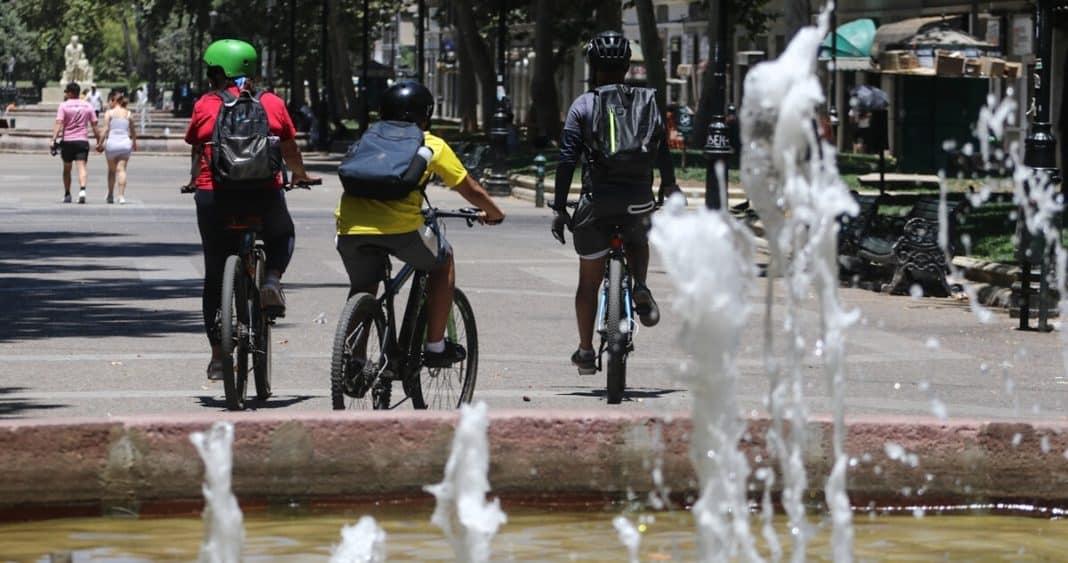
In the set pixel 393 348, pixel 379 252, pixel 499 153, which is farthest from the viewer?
pixel 499 153

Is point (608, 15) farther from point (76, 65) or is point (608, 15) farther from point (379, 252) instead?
point (379, 252)

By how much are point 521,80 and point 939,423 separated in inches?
3828

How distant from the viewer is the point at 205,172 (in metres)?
10.7

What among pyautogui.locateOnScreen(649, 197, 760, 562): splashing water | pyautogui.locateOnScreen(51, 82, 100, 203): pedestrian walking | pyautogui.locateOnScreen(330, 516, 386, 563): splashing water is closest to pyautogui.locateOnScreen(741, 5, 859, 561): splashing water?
pyautogui.locateOnScreen(649, 197, 760, 562): splashing water

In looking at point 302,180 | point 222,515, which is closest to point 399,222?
point 302,180

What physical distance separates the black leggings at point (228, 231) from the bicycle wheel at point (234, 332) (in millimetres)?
97

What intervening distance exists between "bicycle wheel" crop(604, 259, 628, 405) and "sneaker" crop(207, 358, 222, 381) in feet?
6.40

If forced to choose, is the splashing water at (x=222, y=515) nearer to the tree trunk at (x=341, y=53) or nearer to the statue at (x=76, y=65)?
the tree trunk at (x=341, y=53)

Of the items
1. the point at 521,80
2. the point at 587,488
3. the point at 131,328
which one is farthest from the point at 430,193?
the point at 521,80

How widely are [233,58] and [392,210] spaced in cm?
156

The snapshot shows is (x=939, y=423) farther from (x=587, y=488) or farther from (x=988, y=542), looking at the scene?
(x=587, y=488)

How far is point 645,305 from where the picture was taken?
10.9 m

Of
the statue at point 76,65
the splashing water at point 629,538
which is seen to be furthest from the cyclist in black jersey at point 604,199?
the statue at point 76,65

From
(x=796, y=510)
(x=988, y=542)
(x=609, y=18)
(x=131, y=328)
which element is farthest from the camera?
(x=609, y=18)
